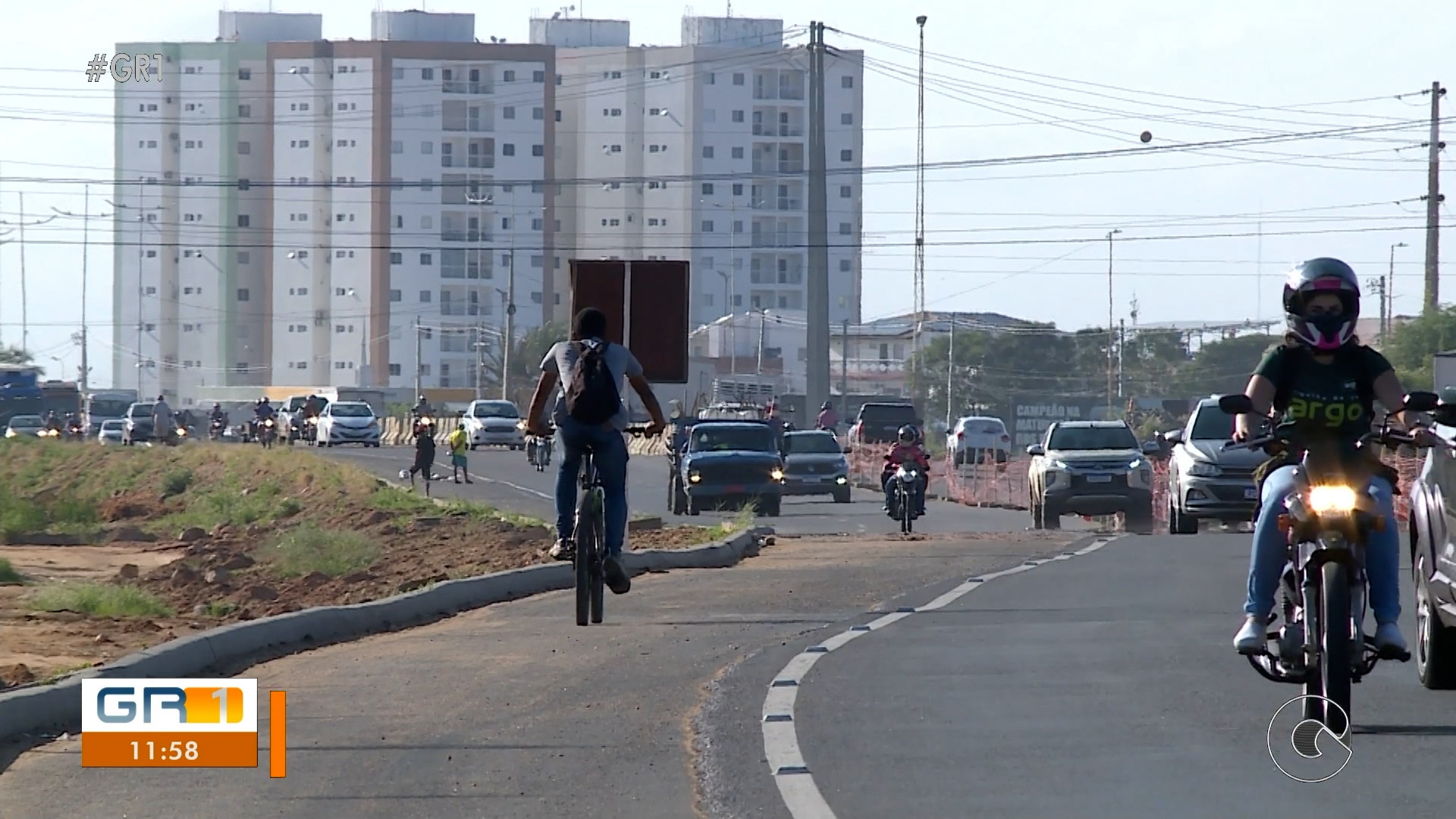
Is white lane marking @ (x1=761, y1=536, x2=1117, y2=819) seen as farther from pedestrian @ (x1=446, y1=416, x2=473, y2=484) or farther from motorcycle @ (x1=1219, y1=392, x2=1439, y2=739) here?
pedestrian @ (x1=446, y1=416, x2=473, y2=484)

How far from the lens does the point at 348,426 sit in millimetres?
74062

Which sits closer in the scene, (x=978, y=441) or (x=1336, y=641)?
(x=1336, y=641)

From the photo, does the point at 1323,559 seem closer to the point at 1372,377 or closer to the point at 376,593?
the point at 1372,377

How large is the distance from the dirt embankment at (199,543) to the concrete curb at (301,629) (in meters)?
0.82

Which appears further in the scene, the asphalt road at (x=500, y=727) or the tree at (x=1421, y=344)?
the tree at (x=1421, y=344)

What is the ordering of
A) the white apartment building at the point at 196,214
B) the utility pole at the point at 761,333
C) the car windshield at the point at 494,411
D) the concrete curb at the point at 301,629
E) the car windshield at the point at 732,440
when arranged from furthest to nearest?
the white apartment building at the point at 196,214, the utility pole at the point at 761,333, the car windshield at the point at 494,411, the car windshield at the point at 732,440, the concrete curb at the point at 301,629

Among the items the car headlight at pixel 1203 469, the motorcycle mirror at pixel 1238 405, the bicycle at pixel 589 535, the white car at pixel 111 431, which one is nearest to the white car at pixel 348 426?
the white car at pixel 111 431

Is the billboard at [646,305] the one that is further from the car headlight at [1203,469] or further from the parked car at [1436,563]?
the parked car at [1436,563]

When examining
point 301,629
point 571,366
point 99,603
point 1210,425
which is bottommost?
point 99,603

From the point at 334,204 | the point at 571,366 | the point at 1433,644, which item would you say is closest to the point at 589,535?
the point at 571,366

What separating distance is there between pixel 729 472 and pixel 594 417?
89.0 ft

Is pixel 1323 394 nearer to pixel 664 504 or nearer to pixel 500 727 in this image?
pixel 500 727

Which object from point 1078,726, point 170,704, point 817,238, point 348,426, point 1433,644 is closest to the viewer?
point 1078,726

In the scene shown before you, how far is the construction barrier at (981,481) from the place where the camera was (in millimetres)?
46688
